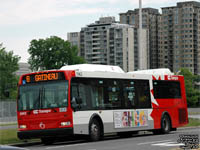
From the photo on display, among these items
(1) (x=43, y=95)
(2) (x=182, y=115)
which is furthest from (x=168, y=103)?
(1) (x=43, y=95)

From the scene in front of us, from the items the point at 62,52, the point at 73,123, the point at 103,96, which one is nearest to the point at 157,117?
the point at 103,96

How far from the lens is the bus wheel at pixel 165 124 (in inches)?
1065

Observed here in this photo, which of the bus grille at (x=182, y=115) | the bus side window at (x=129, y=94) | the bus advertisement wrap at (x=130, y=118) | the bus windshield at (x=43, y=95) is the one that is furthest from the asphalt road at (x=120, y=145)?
the bus grille at (x=182, y=115)

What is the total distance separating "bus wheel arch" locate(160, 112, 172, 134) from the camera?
2706 cm

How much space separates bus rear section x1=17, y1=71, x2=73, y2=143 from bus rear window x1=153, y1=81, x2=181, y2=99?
7154 mm

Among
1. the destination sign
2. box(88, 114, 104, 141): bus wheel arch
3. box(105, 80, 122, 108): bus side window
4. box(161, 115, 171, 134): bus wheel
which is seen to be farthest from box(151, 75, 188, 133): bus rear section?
the destination sign

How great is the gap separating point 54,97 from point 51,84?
547 mm

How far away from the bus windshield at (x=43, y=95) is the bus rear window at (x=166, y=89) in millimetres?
7219

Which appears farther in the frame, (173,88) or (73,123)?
(173,88)

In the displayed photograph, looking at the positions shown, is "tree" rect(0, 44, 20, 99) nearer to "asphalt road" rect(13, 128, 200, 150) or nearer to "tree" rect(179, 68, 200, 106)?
"tree" rect(179, 68, 200, 106)

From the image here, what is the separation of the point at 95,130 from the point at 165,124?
6.63 m

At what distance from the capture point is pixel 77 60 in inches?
4756

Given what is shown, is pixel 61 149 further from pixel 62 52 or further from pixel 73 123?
pixel 62 52

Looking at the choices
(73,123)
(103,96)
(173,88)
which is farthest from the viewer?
(173,88)
